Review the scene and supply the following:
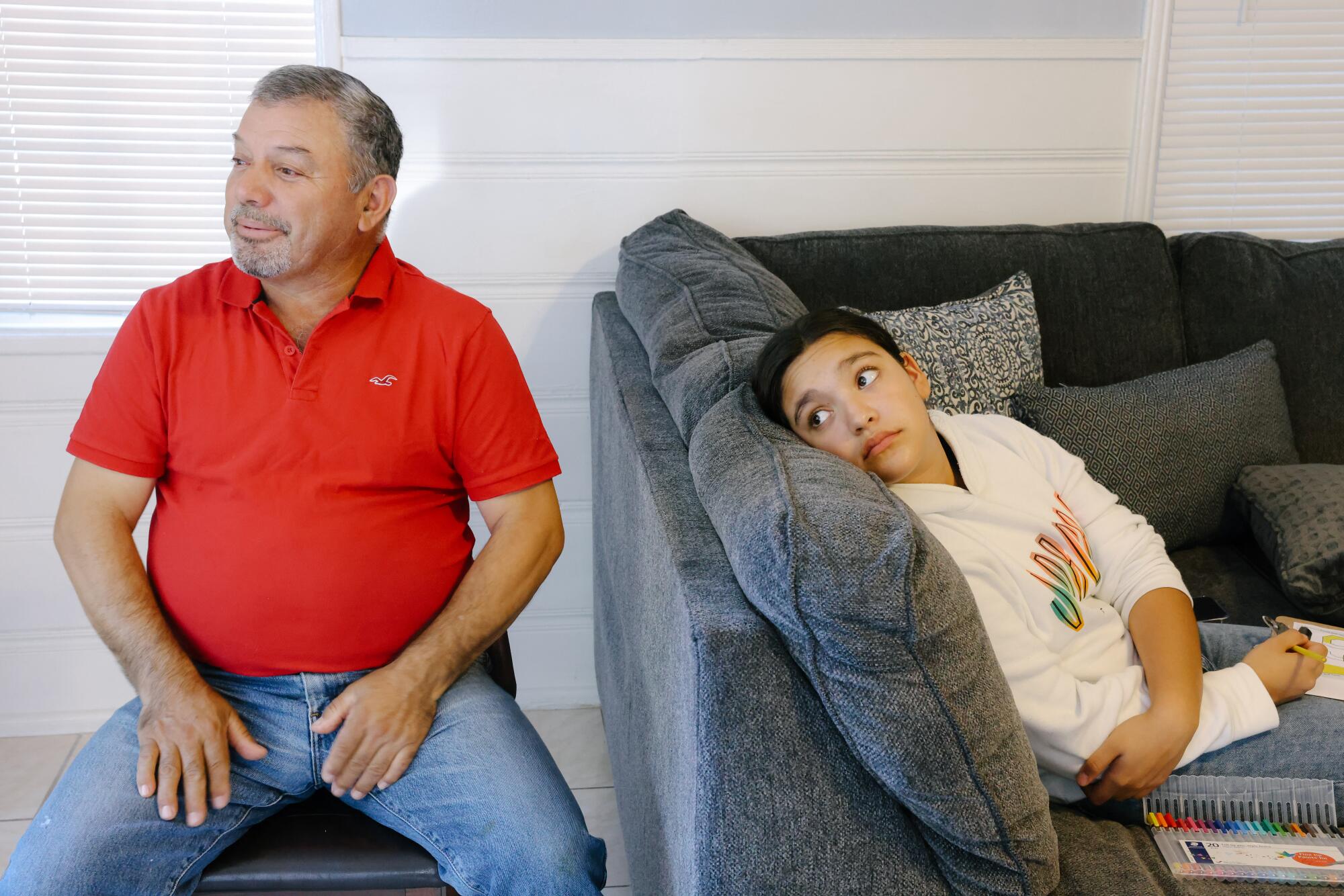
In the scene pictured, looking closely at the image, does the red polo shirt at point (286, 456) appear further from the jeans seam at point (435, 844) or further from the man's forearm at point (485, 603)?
the jeans seam at point (435, 844)

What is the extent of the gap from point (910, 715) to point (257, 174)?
3.63ft

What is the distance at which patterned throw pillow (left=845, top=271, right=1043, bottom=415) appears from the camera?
1925mm

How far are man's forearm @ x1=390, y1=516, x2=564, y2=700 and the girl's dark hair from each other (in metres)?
0.39

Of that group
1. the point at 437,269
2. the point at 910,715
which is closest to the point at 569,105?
the point at 437,269

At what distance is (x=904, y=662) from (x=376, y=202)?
1041 mm

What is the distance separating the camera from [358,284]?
→ 158cm

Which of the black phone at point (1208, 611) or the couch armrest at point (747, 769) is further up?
the couch armrest at point (747, 769)

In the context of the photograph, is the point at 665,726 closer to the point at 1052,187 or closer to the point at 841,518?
the point at 841,518

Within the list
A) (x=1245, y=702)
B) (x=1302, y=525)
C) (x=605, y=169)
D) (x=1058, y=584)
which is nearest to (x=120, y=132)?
(x=605, y=169)

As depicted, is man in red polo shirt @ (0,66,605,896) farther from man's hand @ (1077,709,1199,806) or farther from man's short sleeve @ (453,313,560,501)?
man's hand @ (1077,709,1199,806)

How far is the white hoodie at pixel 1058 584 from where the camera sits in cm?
127

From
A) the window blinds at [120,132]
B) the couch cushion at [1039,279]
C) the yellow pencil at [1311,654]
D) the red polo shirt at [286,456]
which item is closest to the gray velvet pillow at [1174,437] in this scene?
the couch cushion at [1039,279]

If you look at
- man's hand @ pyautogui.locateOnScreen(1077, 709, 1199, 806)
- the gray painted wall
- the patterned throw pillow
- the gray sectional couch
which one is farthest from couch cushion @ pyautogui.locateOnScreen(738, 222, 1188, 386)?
man's hand @ pyautogui.locateOnScreen(1077, 709, 1199, 806)

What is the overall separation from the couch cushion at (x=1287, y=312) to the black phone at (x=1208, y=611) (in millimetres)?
561
